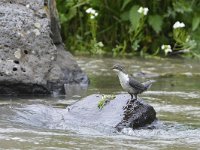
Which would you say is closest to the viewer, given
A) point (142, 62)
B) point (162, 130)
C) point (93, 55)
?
point (162, 130)

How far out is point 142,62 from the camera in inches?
411

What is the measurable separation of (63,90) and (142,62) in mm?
3170

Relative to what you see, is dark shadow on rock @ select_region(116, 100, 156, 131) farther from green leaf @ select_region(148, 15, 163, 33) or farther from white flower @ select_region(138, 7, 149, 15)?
green leaf @ select_region(148, 15, 163, 33)

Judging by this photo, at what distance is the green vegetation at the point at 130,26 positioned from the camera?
37.9 ft

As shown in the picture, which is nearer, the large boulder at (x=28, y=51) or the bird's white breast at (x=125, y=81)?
the bird's white breast at (x=125, y=81)

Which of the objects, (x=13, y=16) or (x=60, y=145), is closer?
(x=60, y=145)

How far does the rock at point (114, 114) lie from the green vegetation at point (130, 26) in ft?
17.7

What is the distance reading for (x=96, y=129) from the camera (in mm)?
5445

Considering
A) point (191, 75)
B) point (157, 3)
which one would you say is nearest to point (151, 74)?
point (191, 75)

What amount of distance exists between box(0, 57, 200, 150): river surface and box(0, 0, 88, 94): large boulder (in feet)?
0.52

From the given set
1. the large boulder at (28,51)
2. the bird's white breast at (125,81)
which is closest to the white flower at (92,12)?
the large boulder at (28,51)

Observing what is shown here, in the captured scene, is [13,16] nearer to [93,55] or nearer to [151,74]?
[151,74]

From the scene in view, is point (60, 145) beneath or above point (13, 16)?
beneath

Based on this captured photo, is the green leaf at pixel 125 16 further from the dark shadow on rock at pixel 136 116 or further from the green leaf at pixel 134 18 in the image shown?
the dark shadow on rock at pixel 136 116
